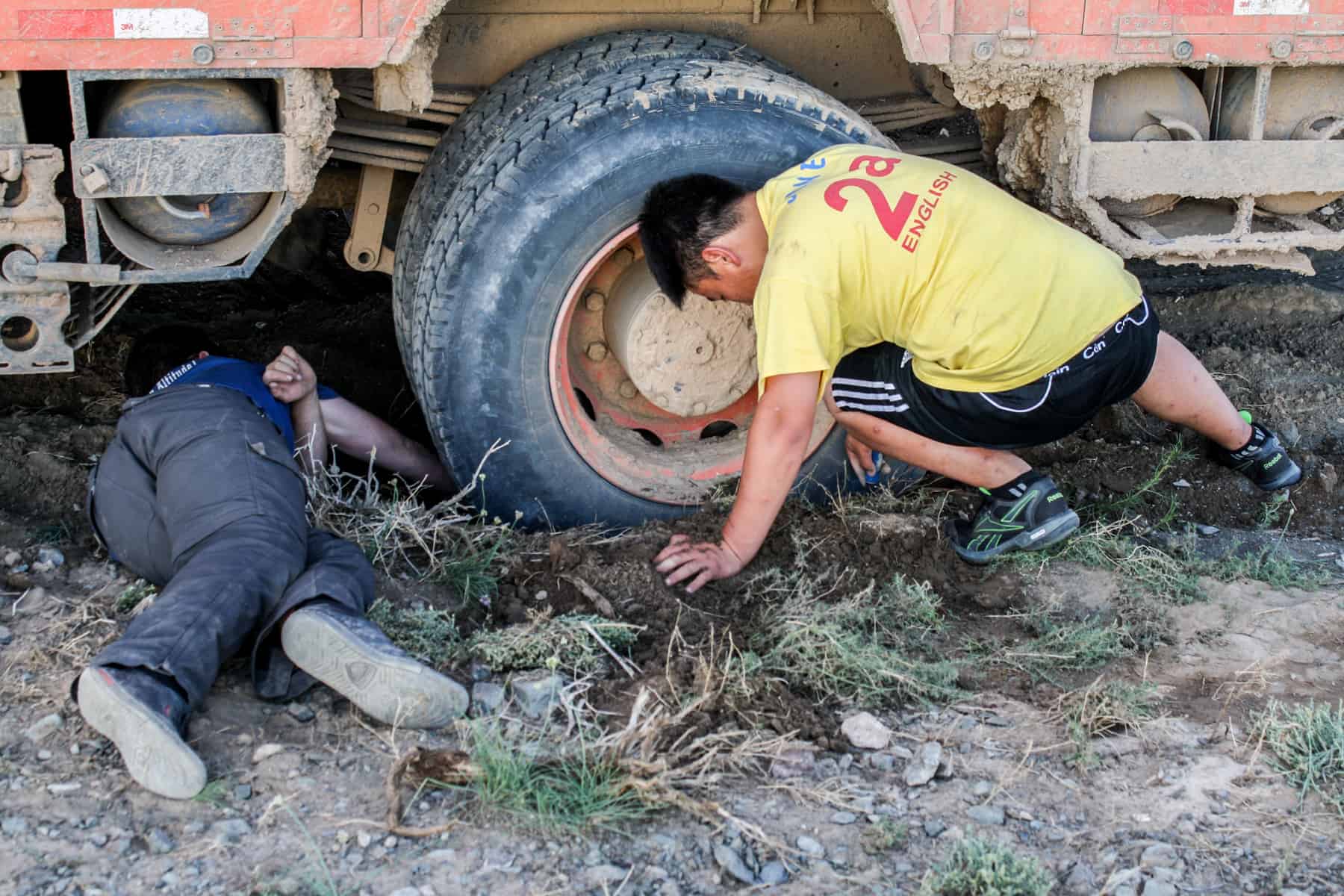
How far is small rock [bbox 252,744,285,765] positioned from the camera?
256 centimetres

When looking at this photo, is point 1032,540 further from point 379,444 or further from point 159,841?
point 159,841

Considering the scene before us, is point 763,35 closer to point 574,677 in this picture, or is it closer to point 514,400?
point 514,400

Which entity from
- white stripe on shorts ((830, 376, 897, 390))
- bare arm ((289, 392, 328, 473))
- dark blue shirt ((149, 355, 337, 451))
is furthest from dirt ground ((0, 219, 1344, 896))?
bare arm ((289, 392, 328, 473))

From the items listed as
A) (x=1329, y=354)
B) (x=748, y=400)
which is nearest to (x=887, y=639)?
(x=748, y=400)

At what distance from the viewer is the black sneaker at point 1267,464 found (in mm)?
3957

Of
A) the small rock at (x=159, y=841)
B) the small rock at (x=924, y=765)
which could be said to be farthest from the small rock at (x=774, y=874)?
the small rock at (x=159, y=841)

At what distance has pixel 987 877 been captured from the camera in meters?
2.21

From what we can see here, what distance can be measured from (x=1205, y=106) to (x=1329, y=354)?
5.60 feet

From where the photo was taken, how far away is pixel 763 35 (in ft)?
12.4

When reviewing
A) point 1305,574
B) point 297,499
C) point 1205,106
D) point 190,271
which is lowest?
point 1305,574

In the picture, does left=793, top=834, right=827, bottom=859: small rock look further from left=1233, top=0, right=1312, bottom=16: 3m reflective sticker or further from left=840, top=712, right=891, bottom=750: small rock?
left=1233, top=0, right=1312, bottom=16: 3m reflective sticker

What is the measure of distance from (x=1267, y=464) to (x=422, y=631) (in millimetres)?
2445

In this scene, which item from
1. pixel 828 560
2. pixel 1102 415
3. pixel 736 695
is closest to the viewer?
pixel 736 695

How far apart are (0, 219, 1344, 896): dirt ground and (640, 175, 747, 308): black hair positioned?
0.66m
